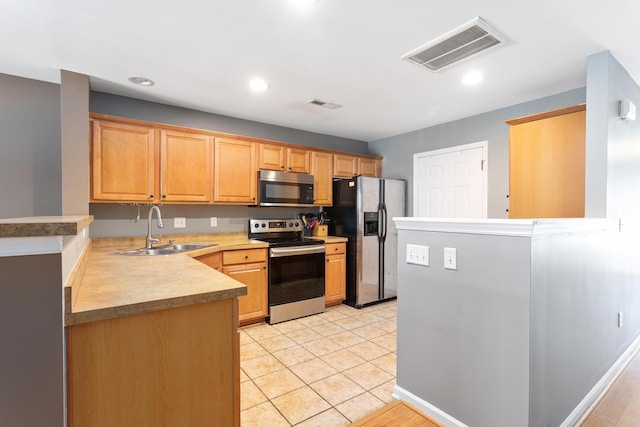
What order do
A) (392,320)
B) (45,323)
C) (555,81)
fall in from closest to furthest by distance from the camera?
(45,323), (555,81), (392,320)

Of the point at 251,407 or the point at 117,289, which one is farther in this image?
the point at 251,407

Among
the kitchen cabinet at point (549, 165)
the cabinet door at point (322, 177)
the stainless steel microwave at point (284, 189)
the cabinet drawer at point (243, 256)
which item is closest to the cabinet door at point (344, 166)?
the cabinet door at point (322, 177)

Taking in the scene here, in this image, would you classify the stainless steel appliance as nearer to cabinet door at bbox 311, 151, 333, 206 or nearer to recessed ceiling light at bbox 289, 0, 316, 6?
cabinet door at bbox 311, 151, 333, 206

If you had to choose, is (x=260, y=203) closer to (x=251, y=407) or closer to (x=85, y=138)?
(x=85, y=138)

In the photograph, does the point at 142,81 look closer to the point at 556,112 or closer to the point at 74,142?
the point at 74,142

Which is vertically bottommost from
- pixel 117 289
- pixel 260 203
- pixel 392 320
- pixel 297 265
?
pixel 392 320

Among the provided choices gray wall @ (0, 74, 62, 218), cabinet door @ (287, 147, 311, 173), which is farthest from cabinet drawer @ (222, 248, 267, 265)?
gray wall @ (0, 74, 62, 218)

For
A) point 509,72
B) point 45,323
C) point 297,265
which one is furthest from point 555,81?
point 45,323

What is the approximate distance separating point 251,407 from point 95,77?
9.63 feet

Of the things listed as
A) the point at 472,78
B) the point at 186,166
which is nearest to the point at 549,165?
the point at 472,78

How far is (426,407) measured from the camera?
1896 millimetres

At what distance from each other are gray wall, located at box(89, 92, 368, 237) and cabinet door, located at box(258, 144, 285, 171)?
32cm

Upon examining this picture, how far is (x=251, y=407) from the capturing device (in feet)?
6.63

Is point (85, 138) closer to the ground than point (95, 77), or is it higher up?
closer to the ground
